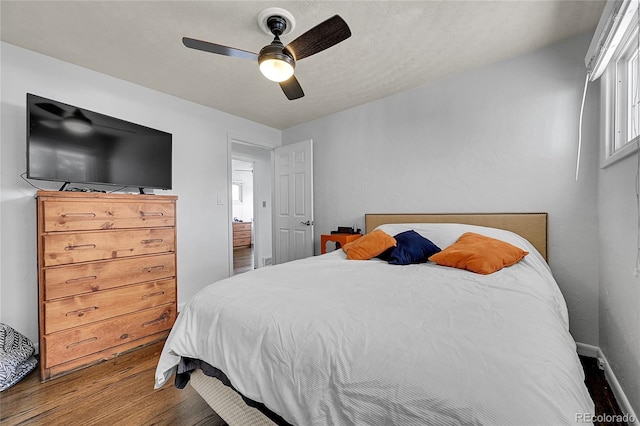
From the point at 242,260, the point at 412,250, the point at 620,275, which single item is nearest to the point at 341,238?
the point at 412,250

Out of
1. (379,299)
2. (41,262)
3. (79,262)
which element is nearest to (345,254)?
(379,299)

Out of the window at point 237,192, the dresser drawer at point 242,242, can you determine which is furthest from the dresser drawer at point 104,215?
the window at point 237,192

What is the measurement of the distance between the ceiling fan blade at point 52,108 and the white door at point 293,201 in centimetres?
242

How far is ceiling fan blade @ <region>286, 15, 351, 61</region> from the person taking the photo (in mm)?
1419

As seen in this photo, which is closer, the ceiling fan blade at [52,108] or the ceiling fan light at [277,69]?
the ceiling fan light at [277,69]

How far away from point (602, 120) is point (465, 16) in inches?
47.0

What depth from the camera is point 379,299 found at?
3.84ft

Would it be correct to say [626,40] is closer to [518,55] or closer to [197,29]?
[518,55]

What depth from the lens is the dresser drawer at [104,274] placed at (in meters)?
1.84

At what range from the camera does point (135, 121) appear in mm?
2721

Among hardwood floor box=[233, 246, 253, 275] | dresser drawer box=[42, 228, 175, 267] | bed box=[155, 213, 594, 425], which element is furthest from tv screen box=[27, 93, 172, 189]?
hardwood floor box=[233, 246, 253, 275]

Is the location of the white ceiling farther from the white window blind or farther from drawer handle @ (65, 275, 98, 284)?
drawer handle @ (65, 275, 98, 284)

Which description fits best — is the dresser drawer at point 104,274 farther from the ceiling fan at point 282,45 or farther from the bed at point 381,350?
the ceiling fan at point 282,45

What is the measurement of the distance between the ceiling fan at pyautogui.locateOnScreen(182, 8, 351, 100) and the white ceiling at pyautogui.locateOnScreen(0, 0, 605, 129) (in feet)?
0.24
